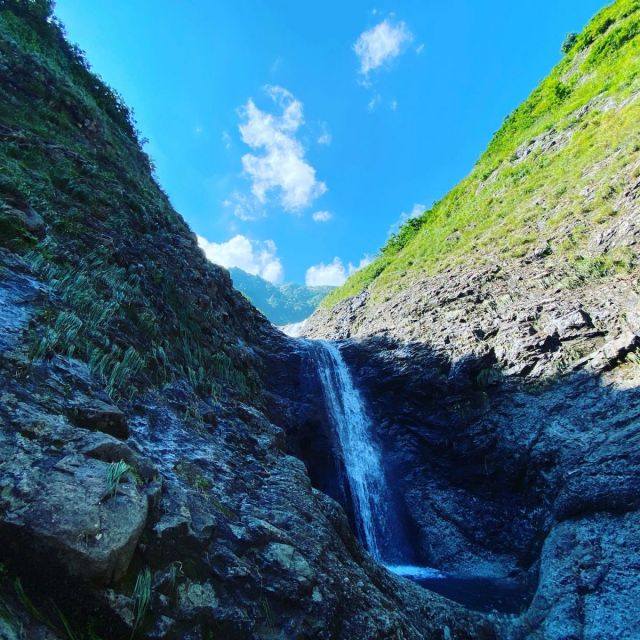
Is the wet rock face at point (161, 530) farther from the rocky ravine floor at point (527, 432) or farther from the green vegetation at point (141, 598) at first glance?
the rocky ravine floor at point (527, 432)

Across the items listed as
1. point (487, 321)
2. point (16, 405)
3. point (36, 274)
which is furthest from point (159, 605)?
point (487, 321)

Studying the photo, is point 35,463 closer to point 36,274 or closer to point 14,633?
point 14,633

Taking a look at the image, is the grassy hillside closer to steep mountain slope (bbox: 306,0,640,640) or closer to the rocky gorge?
steep mountain slope (bbox: 306,0,640,640)

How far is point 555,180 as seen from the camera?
72.2 ft

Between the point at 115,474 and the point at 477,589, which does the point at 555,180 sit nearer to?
the point at 477,589

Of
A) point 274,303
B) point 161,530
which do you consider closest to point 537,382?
point 161,530

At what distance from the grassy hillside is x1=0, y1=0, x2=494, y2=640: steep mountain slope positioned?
14498 millimetres

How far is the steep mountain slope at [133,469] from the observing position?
309cm

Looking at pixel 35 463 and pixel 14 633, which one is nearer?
pixel 14 633

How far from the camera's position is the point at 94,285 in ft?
27.3

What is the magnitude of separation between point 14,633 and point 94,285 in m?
7.09

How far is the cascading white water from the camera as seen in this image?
564 inches

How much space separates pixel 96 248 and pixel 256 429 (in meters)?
6.02

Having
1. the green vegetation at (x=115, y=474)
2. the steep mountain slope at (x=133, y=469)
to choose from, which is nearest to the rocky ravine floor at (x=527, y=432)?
the steep mountain slope at (x=133, y=469)
